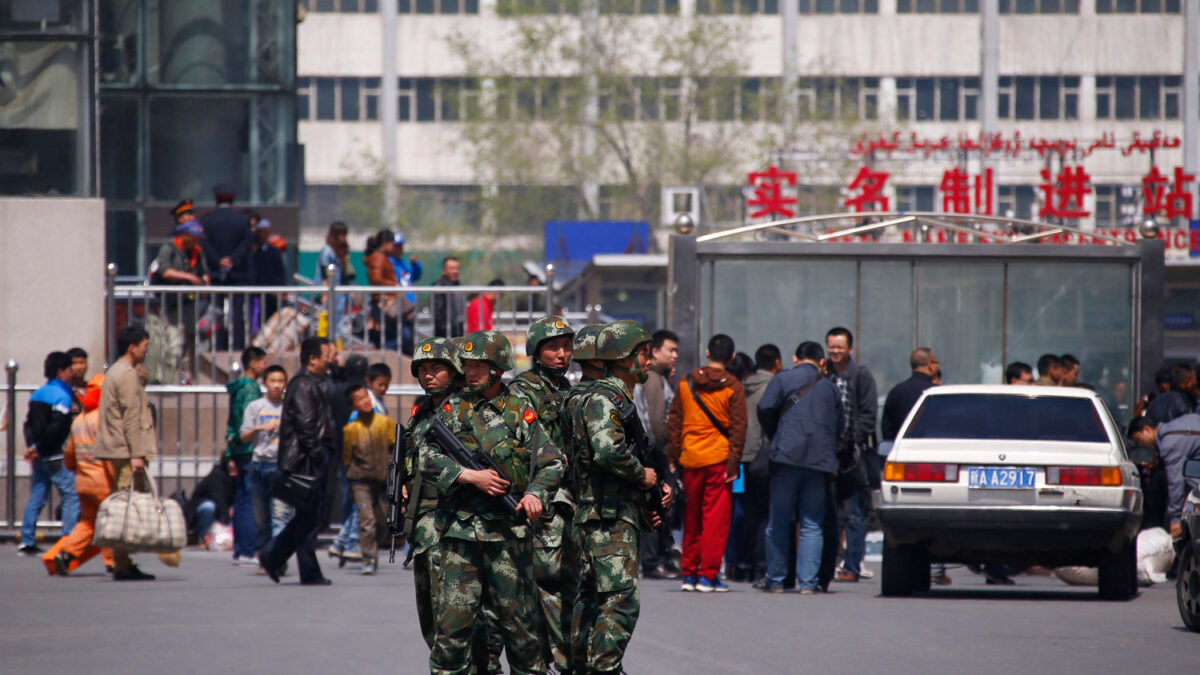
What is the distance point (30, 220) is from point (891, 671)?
11698mm

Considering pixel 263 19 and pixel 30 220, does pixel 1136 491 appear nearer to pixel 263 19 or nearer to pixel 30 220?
pixel 30 220

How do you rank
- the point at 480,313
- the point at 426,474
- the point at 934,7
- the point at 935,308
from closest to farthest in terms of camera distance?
the point at 426,474 < the point at 480,313 < the point at 935,308 < the point at 934,7

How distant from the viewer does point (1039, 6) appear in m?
57.9

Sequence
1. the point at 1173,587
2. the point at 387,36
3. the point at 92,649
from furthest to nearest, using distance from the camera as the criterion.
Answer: the point at 387,36, the point at 1173,587, the point at 92,649

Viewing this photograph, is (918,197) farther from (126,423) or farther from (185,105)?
(126,423)

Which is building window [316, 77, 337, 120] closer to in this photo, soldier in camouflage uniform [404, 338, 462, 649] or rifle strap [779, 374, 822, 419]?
rifle strap [779, 374, 822, 419]

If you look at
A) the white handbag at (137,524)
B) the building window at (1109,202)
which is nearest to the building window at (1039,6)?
the building window at (1109,202)

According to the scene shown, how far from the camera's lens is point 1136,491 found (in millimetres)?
11930

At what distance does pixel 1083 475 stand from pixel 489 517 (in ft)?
18.9

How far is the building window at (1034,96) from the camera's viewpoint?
58.4m

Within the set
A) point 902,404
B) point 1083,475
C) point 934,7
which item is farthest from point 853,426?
point 934,7

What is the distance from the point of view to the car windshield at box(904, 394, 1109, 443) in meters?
12.2

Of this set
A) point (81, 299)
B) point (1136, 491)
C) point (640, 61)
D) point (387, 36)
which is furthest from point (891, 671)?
point (387, 36)

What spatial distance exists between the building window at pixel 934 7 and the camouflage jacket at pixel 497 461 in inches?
2073
